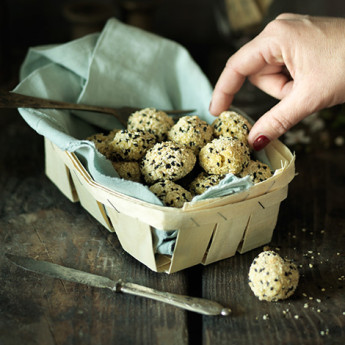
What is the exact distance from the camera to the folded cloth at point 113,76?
1.27 meters

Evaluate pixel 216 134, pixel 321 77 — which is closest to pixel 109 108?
pixel 216 134

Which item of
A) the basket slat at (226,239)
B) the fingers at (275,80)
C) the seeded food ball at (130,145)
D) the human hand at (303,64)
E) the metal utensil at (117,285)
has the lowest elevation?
the metal utensil at (117,285)

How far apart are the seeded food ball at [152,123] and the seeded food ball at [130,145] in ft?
0.14

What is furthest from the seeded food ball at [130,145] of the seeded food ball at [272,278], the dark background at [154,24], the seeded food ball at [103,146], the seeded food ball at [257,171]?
the dark background at [154,24]

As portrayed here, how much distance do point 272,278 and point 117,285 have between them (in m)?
0.29

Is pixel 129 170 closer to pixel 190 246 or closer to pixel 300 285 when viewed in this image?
pixel 190 246

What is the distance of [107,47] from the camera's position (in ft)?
4.32

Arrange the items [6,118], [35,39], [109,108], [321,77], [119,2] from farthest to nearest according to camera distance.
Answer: [35,39]
[119,2]
[6,118]
[109,108]
[321,77]

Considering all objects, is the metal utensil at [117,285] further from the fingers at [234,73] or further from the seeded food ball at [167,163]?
the fingers at [234,73]

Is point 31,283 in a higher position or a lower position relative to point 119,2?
lower

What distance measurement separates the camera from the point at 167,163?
0.99m

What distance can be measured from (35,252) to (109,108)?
419 millimetres

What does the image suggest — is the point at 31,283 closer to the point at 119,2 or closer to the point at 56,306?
the point at 56,306

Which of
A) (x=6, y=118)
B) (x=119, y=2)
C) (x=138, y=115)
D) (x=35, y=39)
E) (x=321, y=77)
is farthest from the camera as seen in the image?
(x=35, y=39)
